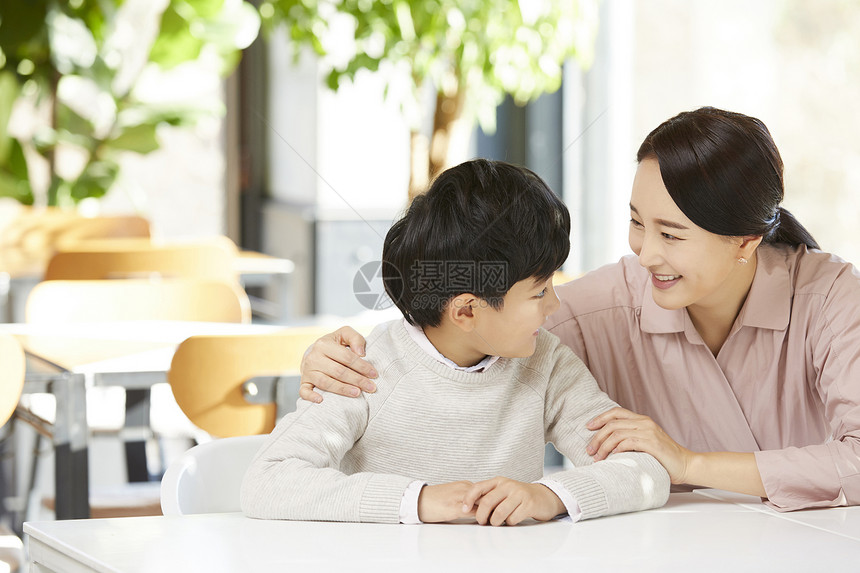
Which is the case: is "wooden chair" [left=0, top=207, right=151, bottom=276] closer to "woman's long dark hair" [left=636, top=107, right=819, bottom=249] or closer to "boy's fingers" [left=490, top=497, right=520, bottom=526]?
"woman's long dark hair" [left=636, top=107, right=819, bottom=249]

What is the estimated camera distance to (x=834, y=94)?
2.48m

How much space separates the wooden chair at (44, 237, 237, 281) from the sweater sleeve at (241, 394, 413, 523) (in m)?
1.67

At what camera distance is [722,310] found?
1.25 meters

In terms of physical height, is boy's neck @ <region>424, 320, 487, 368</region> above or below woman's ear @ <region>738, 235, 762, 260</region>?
below

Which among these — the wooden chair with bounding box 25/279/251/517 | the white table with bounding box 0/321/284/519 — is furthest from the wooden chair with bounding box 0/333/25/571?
the wooden chair with bounding box 25/279/251/517

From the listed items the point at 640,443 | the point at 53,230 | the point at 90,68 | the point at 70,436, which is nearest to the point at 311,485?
the point at 640,443

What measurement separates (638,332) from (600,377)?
76mm

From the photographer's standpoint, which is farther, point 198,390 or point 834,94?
point 834,94

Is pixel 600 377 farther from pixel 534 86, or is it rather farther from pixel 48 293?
pixel 48 293

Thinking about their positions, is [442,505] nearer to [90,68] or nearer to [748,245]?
[748,245]

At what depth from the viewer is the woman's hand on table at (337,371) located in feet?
3.37

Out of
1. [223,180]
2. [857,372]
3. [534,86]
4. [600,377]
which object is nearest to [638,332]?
[600,377]

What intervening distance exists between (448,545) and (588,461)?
27 cm

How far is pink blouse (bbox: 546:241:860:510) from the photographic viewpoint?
1.15 metres
